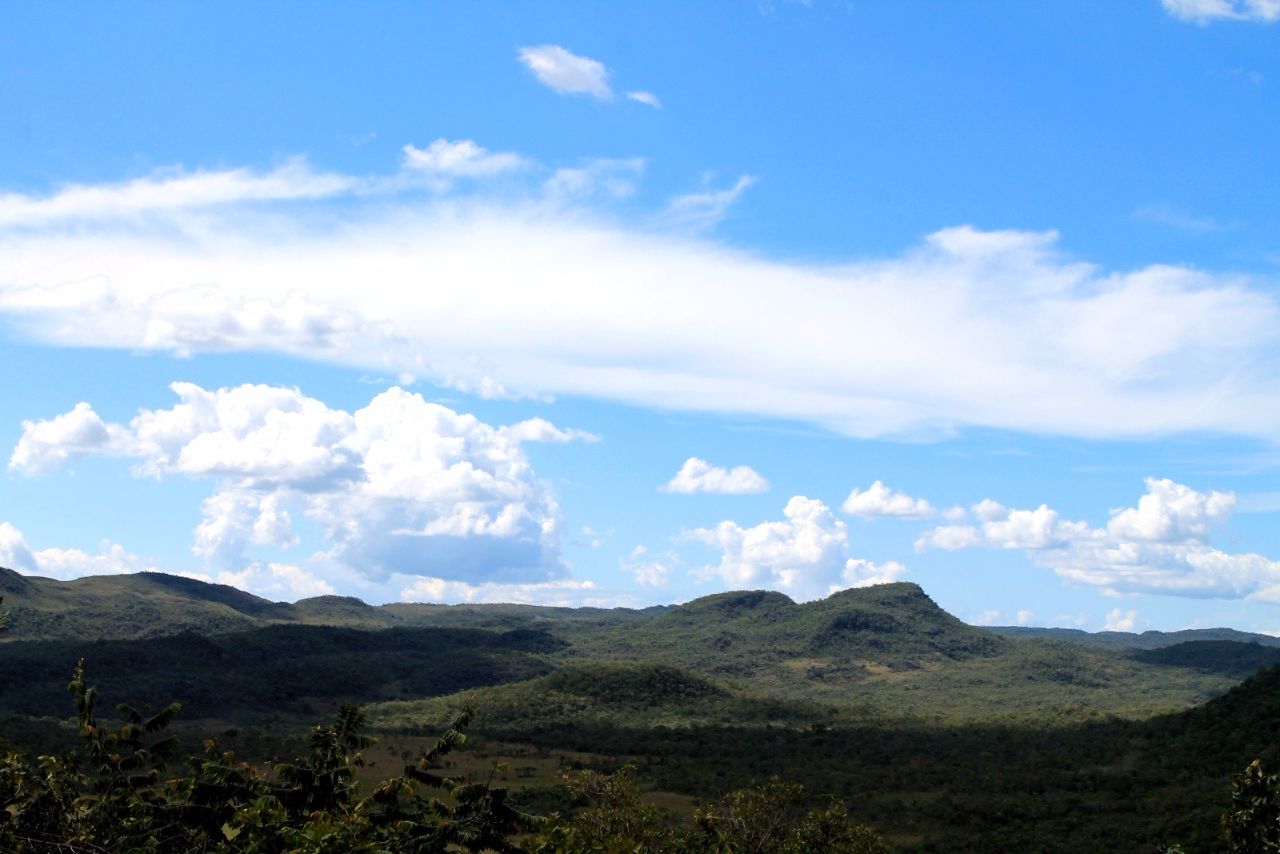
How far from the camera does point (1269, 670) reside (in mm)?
98750

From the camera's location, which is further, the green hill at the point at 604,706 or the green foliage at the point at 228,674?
the green foliage at the point at 228,674

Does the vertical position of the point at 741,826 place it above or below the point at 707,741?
above

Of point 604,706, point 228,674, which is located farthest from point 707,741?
point 228,674

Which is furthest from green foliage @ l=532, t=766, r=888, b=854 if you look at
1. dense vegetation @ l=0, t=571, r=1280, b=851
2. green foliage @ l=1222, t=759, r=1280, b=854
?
green foliage @ l=1222, t=759, r=1280, b=854

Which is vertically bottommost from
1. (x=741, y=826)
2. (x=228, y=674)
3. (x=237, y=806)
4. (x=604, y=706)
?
(x=604, y=706)

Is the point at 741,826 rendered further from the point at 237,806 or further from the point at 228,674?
the point at 228,674

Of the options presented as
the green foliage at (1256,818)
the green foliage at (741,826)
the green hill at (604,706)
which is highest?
the green foliage at (1256,818)

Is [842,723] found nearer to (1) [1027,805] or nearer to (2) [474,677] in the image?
(1) [1027,805]

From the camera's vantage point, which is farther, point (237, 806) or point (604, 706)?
point (604, 706)

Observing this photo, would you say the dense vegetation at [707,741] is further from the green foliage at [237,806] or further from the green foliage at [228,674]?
the green foliage at [237,806]

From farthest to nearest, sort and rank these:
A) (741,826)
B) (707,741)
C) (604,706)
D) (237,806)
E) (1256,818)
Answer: (604,706) → (707,741) → (741,826) → (1256,818) → (237,806)

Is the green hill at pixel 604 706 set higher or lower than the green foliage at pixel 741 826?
lower

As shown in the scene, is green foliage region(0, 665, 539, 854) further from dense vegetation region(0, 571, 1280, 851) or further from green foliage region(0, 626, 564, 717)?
green foliage region(0, 626, 564, 717)

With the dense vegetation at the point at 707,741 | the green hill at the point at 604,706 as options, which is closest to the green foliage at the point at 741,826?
the dense vegetation at the point at 707,741
